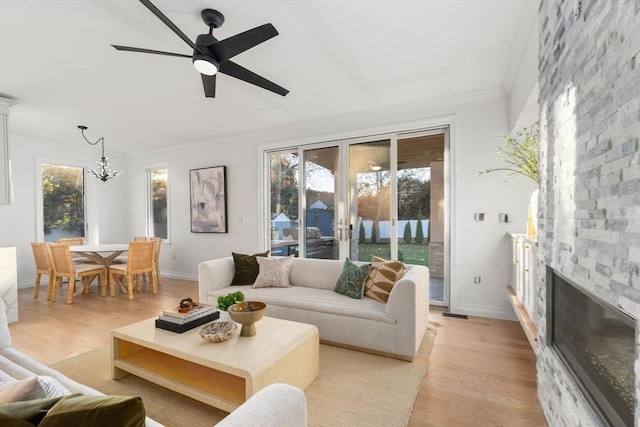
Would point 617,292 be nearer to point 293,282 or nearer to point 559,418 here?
point 559,418

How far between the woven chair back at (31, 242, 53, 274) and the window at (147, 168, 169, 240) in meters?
2.08

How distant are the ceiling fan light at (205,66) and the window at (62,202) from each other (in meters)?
5.36

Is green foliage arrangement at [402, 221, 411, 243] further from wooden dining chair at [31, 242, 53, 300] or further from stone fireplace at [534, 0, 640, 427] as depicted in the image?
wooden dining chair at [31, 242, 53, 300]

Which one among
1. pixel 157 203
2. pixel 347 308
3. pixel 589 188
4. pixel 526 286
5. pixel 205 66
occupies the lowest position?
pixel 347 308

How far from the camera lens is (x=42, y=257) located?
4.54 meters

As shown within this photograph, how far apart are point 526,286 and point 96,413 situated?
9.57ft

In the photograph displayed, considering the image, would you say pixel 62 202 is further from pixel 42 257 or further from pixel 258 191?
pixel 258 191

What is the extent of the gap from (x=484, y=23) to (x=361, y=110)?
6.70 ft

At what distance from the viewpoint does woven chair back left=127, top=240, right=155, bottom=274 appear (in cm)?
453

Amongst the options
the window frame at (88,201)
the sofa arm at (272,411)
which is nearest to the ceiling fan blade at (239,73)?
the sofa arm at (272,411)

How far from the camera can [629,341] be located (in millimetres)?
1057

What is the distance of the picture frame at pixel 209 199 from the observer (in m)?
5.61

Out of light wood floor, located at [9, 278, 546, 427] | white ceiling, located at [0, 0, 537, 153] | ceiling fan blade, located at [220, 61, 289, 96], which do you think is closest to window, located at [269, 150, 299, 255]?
white ceiling, located at [0, 0, 537, 153]

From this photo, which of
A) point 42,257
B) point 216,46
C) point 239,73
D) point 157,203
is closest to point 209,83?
point 239,73
